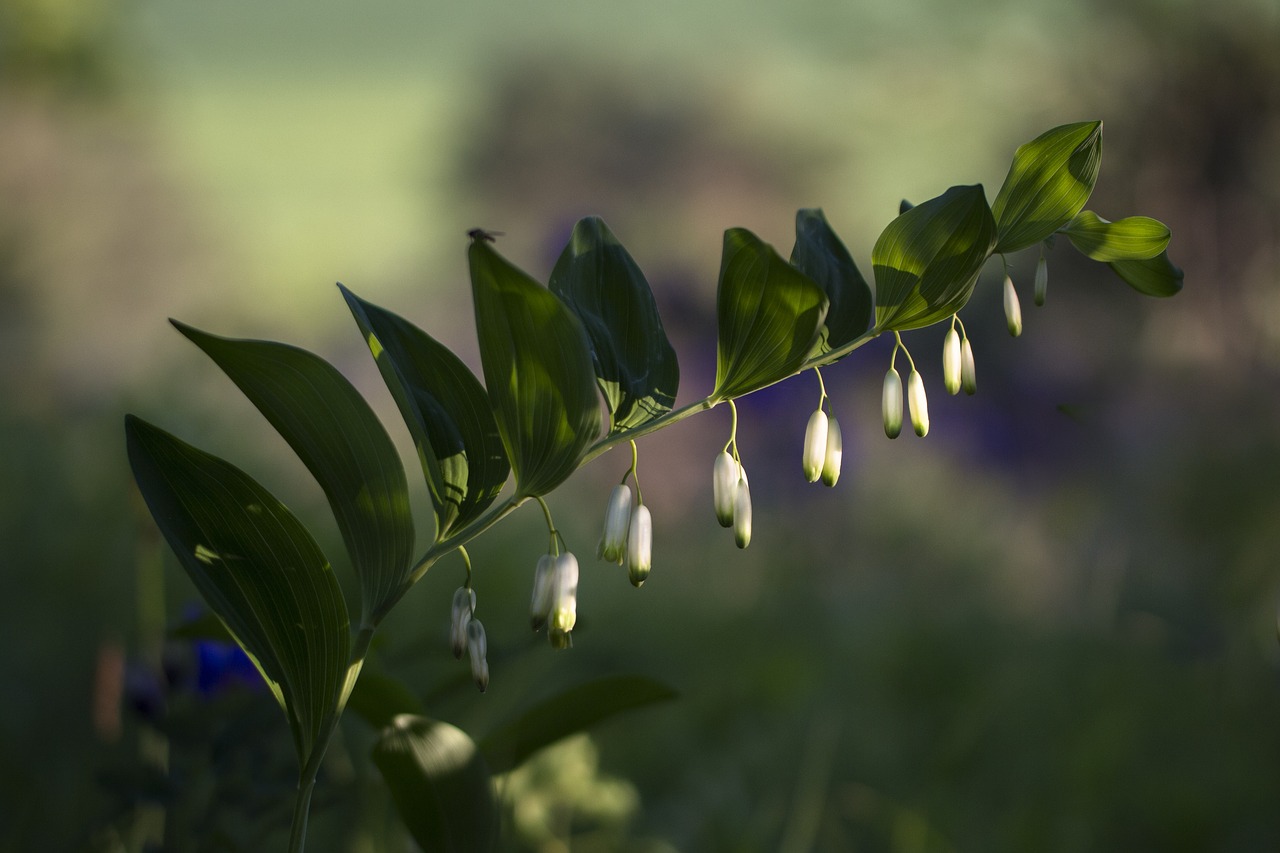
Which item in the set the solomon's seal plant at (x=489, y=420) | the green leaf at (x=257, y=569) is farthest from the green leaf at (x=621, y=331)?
the green leaf at (x=257, y=569)

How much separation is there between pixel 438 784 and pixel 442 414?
0.75ft

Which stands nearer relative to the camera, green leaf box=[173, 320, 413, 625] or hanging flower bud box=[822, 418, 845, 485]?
green leaf box=[173, 320, 413, 625]

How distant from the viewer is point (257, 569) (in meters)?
0.59

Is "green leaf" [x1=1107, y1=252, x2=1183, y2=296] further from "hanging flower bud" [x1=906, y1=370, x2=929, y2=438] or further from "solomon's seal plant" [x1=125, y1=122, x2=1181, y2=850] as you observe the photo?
"hanging flower bud" [x1=906, y1=370, x2=929, y2=438]

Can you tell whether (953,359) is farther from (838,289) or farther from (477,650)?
(477,650)

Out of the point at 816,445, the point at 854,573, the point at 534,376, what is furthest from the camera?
the point at 854,573

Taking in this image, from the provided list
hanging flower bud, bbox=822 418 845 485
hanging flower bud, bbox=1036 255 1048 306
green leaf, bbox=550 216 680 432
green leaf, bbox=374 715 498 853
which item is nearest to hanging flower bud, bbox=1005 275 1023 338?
hanging flower bud, bbox=1036 255 1048 306

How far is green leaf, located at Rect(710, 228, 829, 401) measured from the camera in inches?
23.0

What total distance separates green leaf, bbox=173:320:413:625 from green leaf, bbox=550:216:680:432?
0.14 metres

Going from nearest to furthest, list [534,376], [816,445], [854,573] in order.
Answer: [534,376] < [816,445] < [854,573]

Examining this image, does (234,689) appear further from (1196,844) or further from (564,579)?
(1196,844)

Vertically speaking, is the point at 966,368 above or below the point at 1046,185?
below

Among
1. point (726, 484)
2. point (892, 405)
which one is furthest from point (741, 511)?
point (892, 405)

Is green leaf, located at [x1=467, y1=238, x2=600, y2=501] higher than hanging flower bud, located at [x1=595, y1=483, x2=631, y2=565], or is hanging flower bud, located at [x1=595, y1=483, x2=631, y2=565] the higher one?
green leaf, located at [x1=467, y1=238, x2=600, y2=501]
